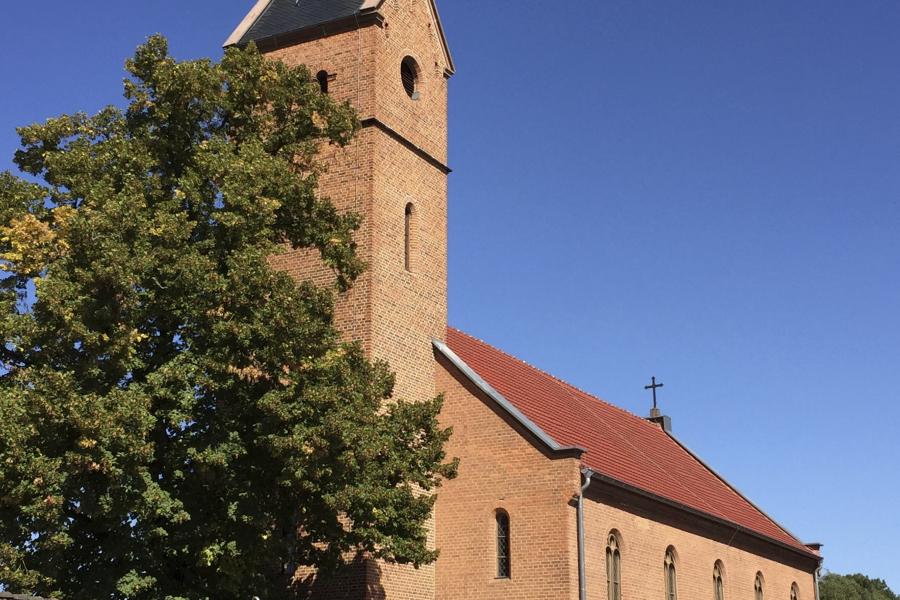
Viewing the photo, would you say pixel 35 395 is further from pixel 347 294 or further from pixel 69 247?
pixel 347 294

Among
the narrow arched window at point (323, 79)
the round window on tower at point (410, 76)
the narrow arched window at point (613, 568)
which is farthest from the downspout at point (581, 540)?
the narrow arched window at point (323, 79)

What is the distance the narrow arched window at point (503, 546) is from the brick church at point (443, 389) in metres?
0.03

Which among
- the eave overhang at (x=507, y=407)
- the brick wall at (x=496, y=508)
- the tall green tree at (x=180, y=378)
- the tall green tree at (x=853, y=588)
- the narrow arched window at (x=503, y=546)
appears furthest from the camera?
the tall green tree at (x=853, y=588)

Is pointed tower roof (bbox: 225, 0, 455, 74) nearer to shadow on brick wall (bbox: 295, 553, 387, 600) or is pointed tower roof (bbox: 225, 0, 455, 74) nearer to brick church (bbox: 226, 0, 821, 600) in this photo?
brick church (bbox: 226, 0, 821, 600)

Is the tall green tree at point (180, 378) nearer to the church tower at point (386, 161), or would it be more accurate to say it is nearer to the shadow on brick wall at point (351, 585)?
the shadow on brick wall at point (351, 585)

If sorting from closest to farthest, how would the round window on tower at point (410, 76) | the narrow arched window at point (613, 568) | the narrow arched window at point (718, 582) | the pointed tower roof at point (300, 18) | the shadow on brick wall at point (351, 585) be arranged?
the shadow on brick wall at point (351, 585)
the narrow arched window at point (613, 568)
the pointed tower roof at point (300, 18)
the round window on tower at point (410, 76)
the narrow arched window at point (718, 582)

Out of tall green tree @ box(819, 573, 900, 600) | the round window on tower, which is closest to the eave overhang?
the round window on tower

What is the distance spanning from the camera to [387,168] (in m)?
26.2

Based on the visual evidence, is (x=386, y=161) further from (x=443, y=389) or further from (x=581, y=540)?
(x=581, y=540)

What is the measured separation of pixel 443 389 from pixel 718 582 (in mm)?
11925

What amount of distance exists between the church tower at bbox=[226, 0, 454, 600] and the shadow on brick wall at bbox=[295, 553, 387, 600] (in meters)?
0.30

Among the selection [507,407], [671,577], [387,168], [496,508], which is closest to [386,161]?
[387,168]

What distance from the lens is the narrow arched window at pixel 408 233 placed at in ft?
87.8

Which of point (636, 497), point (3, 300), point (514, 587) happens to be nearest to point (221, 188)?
point (3, 300)
